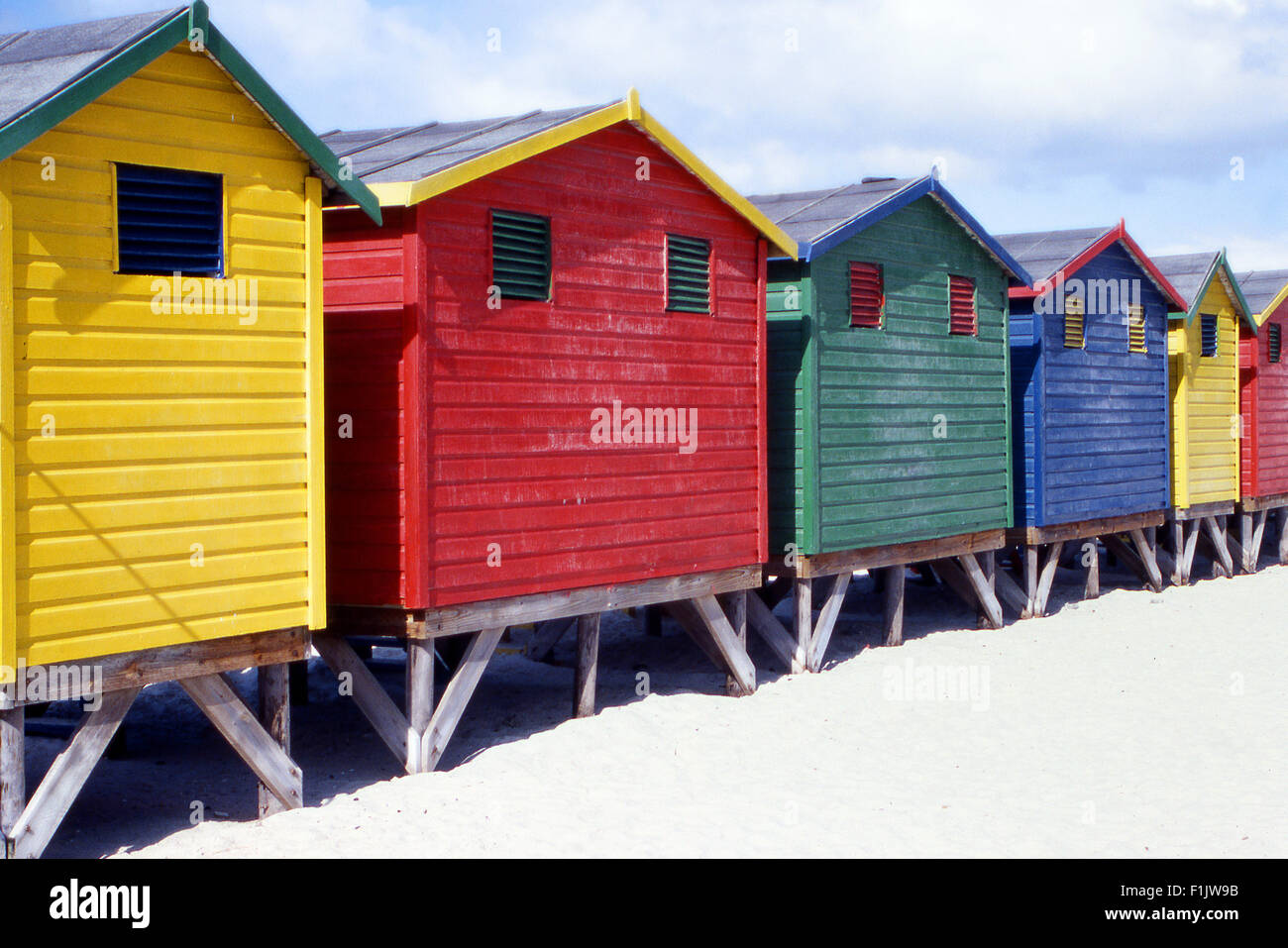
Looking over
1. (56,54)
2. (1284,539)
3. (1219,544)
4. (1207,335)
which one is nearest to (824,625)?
(56,54)

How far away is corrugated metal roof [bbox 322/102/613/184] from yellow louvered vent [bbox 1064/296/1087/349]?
9.04 metres

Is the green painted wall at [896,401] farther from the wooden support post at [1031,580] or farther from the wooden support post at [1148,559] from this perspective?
Result: the wooden support post at [1148,559]

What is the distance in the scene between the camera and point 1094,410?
1858 centimetres

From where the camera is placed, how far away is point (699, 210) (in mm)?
12039

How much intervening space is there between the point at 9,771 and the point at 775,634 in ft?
26.6

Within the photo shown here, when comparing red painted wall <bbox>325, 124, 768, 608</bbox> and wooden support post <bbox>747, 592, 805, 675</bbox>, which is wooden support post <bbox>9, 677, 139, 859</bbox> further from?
wooden support post <bbox>747, 592, 805, 675</bbox>

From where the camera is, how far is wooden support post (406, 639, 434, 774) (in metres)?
9.58

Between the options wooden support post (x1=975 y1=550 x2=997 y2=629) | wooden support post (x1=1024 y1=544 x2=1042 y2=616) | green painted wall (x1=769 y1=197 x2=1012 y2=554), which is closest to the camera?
green painted wall (x1=769 y1=197 x2=1012 y2=554)

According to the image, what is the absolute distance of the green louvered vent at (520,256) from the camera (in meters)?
10.0

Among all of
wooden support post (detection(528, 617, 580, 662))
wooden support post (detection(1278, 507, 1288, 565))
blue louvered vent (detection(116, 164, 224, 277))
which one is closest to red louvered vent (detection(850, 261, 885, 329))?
wooden support post (detection(528, 617, 580, 662))

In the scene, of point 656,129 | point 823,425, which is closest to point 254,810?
point 656,129

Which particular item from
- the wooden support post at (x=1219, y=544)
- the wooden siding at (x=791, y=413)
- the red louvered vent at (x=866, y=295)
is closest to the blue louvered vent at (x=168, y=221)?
the wooden siding at (x=791, y=413)

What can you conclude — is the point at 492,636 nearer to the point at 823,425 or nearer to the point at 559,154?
the point at 559,154

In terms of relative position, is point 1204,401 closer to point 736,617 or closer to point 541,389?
point 736,617
